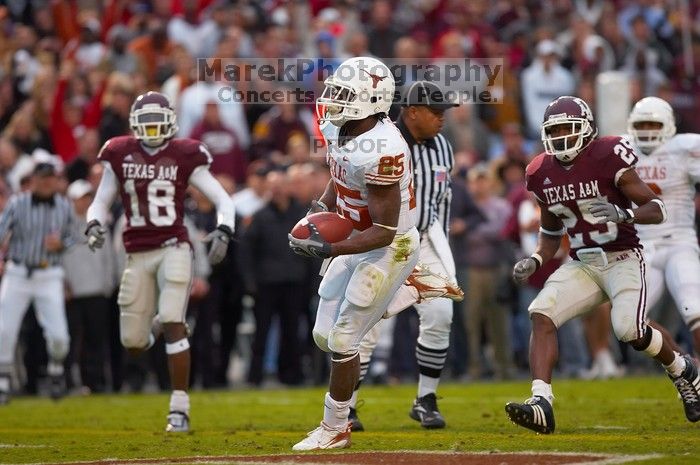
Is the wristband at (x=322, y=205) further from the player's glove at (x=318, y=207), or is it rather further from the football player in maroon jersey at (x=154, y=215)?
the football player in maroon jersey at (x=154, y=215)

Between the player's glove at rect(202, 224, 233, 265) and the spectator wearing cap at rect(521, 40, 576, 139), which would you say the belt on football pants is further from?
the spectator wearing cap at rect(521, 40, 576, 139)

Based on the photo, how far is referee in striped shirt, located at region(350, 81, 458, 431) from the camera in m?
8.31

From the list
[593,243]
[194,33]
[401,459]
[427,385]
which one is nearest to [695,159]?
[593,243]

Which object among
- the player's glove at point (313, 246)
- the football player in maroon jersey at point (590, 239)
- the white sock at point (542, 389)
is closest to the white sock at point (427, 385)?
the football player in maroon jersey at point (590, 239)

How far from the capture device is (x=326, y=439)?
691cm

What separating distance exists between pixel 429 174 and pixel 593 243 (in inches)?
47.3

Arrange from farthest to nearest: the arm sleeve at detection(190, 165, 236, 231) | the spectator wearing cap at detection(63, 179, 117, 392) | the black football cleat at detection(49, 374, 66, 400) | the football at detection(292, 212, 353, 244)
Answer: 1. the spectator wearing cap at detection(63, 179, 117, 392)
2. the black football cleat at detection(49, 374, 66, 400)
3. the arm sleeve at detection(190, 165, 236, 231)
4. the football at detection(292, 212, 353, 244)

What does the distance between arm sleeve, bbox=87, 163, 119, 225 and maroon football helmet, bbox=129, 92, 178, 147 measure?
317 mm

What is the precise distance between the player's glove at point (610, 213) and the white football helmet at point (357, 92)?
130cm

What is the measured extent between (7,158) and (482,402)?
229 inches

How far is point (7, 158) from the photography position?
44.8 ft

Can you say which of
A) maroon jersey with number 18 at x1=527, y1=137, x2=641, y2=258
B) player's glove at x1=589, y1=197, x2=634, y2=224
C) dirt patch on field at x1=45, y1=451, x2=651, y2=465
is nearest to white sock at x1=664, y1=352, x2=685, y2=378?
maroon jersey with number 18 at x1=527, y1=137, x2=641, y2=258

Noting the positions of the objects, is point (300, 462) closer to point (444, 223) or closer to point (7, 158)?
point (444, 223)

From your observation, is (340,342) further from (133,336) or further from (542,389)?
(133,336)
